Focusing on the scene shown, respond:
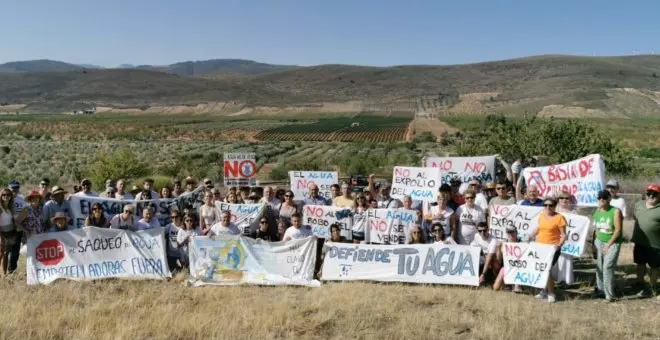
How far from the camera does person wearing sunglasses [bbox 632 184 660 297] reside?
10.0 m

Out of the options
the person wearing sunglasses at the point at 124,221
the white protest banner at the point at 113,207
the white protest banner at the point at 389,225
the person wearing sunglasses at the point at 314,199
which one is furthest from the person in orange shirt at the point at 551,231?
the person wearing sunglasses at the point at 124,221

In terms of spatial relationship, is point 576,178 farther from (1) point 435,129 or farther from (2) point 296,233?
(1) point 435,129

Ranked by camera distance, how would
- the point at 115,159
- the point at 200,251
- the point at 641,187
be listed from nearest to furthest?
the point at 200,251 → the point at 641,187 → the point at 115,159

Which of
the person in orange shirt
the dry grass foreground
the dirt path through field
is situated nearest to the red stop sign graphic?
the dry grass foreground

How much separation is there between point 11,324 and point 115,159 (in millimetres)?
21162

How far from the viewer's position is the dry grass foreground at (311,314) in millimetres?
8922

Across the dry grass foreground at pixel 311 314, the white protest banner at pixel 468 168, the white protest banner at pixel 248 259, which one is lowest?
the dry grass foreground at pixel 311 314

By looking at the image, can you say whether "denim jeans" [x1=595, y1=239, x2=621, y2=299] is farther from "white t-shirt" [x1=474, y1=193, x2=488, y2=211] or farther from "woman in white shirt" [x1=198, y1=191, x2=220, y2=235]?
"woman in white shirt" [x1=198, y1=191, x2=220, y2=235]

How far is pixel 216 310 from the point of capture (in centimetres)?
991

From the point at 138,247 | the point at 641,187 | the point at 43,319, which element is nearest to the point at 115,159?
the point at 138,247

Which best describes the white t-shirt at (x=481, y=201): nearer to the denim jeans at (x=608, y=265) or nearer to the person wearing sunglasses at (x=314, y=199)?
the denim jeans at (x=608, y=265)

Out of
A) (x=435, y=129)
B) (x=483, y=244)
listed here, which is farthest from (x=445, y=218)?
(x=435, y=129)

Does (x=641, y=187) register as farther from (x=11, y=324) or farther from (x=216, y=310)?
(x=11, y=324)

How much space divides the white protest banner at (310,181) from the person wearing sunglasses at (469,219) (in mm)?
4948
